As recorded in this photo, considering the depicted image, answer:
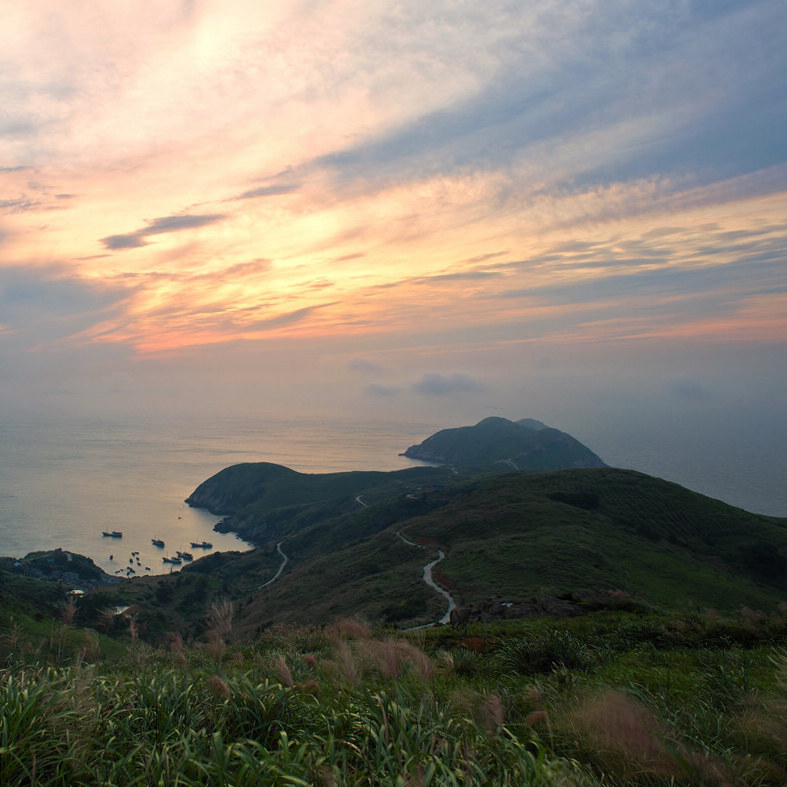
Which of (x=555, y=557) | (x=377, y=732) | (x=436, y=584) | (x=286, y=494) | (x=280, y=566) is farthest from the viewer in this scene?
(x=286, y=494)

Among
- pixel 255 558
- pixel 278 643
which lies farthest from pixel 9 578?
pixel 278 643

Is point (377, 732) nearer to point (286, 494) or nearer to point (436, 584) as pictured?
point (436, 584)

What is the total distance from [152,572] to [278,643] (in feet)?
399

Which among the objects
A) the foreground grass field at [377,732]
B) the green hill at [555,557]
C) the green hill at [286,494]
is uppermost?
the foreground grass field at [377,732]

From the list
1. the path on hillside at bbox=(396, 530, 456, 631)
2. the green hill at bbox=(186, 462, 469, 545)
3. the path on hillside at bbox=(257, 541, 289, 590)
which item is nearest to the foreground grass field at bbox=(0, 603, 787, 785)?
the path on hillside at bbox=(396, 530, 456, 631)

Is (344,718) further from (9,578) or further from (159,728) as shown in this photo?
(9,578)

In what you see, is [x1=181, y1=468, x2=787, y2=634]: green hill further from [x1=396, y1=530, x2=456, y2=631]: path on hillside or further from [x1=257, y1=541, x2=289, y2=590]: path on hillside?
[x1=257, y1=541, x2=289, y2=590]: path on hillside

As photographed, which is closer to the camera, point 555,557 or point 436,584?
point 436,584

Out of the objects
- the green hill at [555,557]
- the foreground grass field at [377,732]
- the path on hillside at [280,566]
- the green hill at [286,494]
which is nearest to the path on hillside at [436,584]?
the green hill at [555,557]

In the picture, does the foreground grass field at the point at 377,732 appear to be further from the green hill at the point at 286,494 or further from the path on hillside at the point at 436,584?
the green hill at the point at 286,494

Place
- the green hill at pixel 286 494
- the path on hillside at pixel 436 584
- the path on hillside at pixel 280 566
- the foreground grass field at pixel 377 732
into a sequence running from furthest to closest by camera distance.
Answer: the green hill at pixel 286 494 → the path on hillside at pixel 280 566 → the path on hillside at pixel 436 584 → the foreground grass field at pixel 377 732

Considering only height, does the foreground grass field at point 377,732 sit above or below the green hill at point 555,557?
above

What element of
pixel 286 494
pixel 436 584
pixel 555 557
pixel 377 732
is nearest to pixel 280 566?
pixel 436 584

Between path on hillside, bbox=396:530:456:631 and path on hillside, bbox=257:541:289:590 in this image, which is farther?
path on hillside, bbox=257:541:289:590
